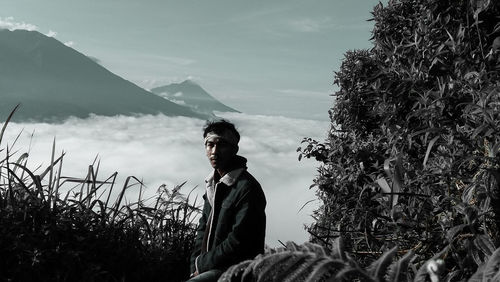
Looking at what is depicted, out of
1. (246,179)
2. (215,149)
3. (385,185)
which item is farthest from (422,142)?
(215,149)

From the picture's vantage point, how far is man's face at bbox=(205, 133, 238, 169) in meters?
3.59

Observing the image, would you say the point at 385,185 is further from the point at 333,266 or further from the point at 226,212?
the point at 333,266

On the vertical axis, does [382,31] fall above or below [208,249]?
above

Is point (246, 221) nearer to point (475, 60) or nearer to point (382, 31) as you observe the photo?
point (475, 60)

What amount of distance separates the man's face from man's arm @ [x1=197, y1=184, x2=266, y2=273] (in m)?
0.34

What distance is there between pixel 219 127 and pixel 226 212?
0.59m

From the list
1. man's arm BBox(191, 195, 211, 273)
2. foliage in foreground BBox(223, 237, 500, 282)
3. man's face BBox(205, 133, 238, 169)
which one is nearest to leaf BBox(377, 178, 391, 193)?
man's face BBox(205, 133, 238, 169)

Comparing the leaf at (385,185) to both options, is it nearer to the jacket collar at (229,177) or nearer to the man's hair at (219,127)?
the jacket collar at (229,177)

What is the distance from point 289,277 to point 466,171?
7.21 ft

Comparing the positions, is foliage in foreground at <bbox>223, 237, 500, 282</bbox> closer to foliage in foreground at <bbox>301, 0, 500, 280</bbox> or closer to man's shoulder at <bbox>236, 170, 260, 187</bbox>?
foliage in foreground at <bbox>301, 0, 500, 280</bbox>

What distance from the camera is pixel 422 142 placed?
4.26m

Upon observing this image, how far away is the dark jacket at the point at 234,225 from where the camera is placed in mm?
3240

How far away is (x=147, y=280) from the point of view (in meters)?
3.62

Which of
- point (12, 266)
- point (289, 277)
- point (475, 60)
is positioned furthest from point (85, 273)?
point (475, 60)
